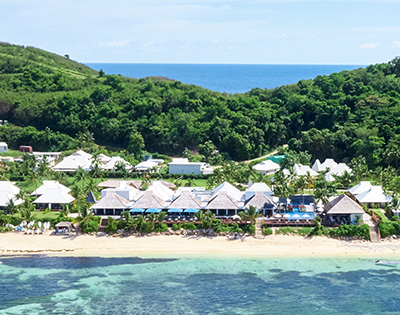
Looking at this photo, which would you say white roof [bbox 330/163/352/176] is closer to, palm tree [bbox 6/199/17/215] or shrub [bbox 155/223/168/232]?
shrub [bbox 155/223/168/232]

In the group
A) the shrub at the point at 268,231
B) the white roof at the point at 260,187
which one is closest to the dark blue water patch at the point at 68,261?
the shrub at the point at 268,231

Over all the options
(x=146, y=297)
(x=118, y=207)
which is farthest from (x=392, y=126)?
(x=146, y=297)

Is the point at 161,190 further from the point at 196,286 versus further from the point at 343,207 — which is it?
the point at 196,286

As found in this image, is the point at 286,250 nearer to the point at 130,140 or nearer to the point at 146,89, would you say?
the point at 130,140

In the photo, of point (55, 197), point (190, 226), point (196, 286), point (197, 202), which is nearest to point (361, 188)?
point (197, 202)

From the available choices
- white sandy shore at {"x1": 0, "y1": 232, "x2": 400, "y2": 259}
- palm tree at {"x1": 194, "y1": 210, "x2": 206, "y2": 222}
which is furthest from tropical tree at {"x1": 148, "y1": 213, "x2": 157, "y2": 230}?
palm tree at {"x1": 194, "y1": 210, "x2": 206, "y2": 222}

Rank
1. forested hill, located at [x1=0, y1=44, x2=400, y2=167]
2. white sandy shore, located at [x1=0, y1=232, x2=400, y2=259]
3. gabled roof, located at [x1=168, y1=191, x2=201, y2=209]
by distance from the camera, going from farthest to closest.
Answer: forested hill, located at [x1=0, y1=44, x2=400, y2=167]
gabled roof, located at [x1=168, y1=191, x2=201, y2=209]
white sandy shore, located at [x1=0, y1=232, x2=400, y2=259]

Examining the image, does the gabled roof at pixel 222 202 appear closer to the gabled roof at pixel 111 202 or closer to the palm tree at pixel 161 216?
the palm tree at pixel 161 216
